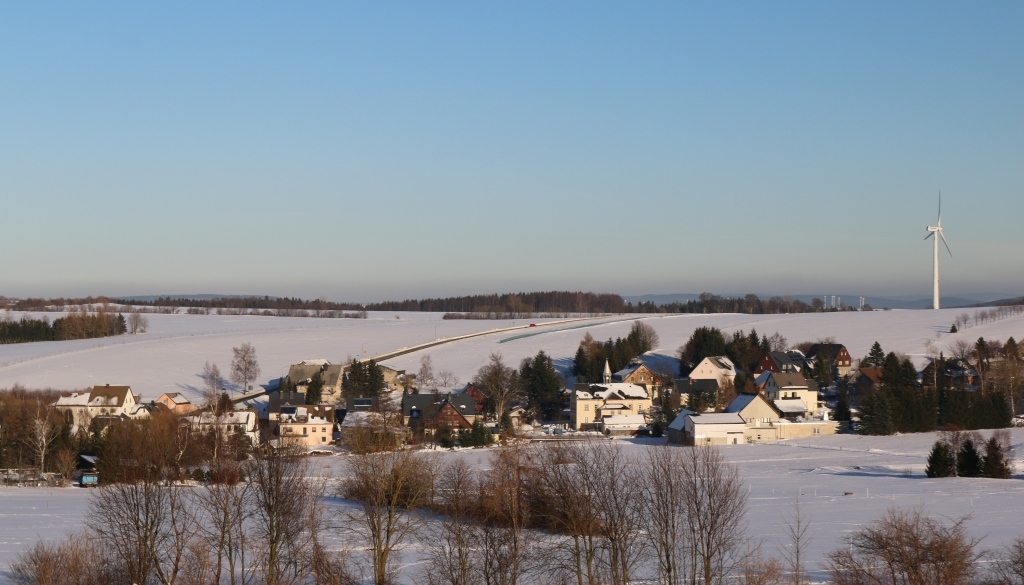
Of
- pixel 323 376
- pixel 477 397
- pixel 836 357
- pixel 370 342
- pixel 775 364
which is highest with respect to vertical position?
pixel 370 342

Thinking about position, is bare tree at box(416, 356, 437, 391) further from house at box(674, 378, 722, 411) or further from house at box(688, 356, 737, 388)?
house at box(688, 356, 737, 388)

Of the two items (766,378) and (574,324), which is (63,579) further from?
(574,324)

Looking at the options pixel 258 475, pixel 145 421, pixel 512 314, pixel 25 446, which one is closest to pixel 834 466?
pixel 258 475

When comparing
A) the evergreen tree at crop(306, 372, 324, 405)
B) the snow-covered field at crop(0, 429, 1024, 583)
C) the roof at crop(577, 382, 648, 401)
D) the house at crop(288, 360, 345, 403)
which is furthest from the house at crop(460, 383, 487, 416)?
the snow-covered field at crop(0, 429, 1024, 583)

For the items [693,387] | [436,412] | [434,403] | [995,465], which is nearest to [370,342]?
[434,403]

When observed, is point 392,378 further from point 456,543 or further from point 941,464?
point 456,543

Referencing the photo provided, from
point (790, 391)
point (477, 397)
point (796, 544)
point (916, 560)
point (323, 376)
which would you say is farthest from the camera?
point (323, 376)
